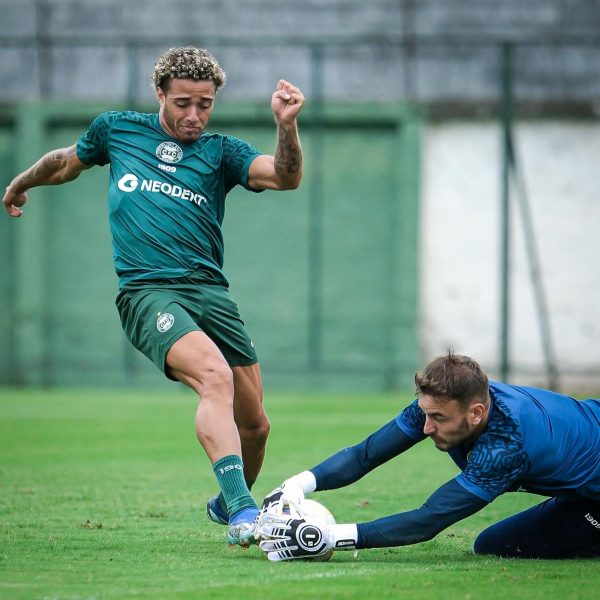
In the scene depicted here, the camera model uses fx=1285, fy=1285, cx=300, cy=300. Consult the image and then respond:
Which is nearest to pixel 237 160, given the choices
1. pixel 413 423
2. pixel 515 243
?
pixel 413 423

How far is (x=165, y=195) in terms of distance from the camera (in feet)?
23.2

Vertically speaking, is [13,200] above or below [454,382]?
above

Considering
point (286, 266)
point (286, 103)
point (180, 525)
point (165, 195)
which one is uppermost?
point (286, 103)

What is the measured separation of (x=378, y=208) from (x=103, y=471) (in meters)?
10.2

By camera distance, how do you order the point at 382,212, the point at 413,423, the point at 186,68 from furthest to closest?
1. the point at 382,212
2. the point at 186,68
3. the point at 413,423

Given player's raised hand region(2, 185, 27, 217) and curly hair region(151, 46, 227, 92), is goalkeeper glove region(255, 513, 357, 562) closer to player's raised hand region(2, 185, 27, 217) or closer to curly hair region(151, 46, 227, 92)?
curly hair region(151, 46, 227, 92)

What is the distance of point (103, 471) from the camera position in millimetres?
10219

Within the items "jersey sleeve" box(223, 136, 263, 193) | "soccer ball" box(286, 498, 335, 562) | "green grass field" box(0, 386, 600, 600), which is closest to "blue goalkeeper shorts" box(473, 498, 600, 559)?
"green grass field" box(0, 386, 600, 600)

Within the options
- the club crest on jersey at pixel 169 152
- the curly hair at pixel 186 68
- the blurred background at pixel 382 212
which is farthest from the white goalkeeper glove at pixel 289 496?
the blurred background at pixel 382 212

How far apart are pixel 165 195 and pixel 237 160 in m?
0.46

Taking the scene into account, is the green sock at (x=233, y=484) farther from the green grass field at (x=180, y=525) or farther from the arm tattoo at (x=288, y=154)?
the arm tattoo at (x=288, y=154)

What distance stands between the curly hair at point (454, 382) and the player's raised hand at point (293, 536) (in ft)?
2.65

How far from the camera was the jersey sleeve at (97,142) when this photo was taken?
24.3 ft

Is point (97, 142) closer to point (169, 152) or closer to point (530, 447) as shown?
point (169, 152)
